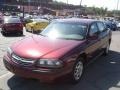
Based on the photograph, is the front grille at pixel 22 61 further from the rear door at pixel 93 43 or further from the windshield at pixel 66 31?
the rear door at pixel 93 43

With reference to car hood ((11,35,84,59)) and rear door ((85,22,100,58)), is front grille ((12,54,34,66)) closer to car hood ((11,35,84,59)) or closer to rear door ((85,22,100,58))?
car hood ((11,35,84,59))

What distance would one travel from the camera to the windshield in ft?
22.6

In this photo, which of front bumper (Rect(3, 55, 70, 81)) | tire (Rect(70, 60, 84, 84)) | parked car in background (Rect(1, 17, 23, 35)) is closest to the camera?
front bumper (Rect(3, 55, 70, 81))

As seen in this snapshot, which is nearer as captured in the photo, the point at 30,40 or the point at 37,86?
the point at 37,86

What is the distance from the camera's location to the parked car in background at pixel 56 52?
5.34 metres

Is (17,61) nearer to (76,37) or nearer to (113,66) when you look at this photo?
(76,37)

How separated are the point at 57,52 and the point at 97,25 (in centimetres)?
309

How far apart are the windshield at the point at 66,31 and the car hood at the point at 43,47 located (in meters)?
0.36

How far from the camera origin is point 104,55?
32.4 ft

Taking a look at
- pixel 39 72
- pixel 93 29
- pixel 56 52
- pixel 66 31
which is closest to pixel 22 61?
pixel 39 72

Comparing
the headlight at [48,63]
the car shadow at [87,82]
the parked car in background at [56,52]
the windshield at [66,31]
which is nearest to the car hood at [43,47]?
the parked car in background at [56,52]

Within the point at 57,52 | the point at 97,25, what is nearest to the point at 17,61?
the point at 57,52

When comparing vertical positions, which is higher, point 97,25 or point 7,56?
point 97,25

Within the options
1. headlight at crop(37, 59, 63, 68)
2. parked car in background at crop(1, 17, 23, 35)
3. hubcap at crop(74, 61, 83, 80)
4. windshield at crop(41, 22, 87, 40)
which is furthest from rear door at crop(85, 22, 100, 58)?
parked car in background at crop(1, 17, 23, 35)
